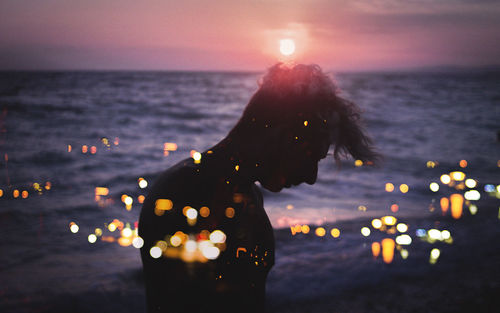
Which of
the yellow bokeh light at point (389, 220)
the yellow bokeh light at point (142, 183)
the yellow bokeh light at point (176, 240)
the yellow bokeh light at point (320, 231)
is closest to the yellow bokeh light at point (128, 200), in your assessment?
the yellow bokeh light at point (142, 183)

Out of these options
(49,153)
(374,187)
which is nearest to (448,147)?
(374,187)

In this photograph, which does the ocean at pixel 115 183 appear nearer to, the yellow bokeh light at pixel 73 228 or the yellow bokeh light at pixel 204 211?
the yellow bokeh light at pixel 73 228

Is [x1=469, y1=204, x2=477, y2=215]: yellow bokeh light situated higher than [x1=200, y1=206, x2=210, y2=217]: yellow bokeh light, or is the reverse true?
[x1=200, y1=206, x2=210, y2=217]: yellow bokeh light

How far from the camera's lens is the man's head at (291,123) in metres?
1.92

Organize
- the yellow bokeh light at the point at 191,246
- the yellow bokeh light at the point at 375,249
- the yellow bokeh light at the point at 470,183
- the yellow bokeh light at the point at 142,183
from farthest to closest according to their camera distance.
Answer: the yellow bokeh light at the point at 142,183, the yellow bokeh light at the point at 470,183, the yellow bokeh light at the point at 375,249, the yellow bokeh light at the point at 191,246

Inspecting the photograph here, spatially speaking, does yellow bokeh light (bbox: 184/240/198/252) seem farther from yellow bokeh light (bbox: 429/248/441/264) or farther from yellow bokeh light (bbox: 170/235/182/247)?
yellow bokeh light (bbox: 429/248/441/264)

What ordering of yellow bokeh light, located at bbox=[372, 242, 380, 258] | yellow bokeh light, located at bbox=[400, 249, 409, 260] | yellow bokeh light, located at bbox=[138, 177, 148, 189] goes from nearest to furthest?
yellow bokeh light, located at bbox=[400, 249, 409, 260], yellow bokeh light, located at bbox=[372, 242, 380, 258], yellow bokeh light, located at bbox=[138, 177, 148, 189]

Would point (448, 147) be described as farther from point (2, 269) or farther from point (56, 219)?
point (2, 269)

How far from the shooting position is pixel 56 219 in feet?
23.7

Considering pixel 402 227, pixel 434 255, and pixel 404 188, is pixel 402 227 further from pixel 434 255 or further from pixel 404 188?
pixel 404 188

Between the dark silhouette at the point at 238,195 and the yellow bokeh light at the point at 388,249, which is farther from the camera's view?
the yellow bokeh light at the point at 388,249

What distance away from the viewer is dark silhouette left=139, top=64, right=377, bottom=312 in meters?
1.79

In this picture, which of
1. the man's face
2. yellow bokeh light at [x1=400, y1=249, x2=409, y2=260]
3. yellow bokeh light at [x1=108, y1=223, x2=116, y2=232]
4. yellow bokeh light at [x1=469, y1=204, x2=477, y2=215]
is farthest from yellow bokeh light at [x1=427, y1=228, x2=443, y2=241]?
yellow bokeh light at [x1=108, y1=223, x2=116, y2=232]

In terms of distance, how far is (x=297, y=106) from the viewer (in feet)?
6.30
